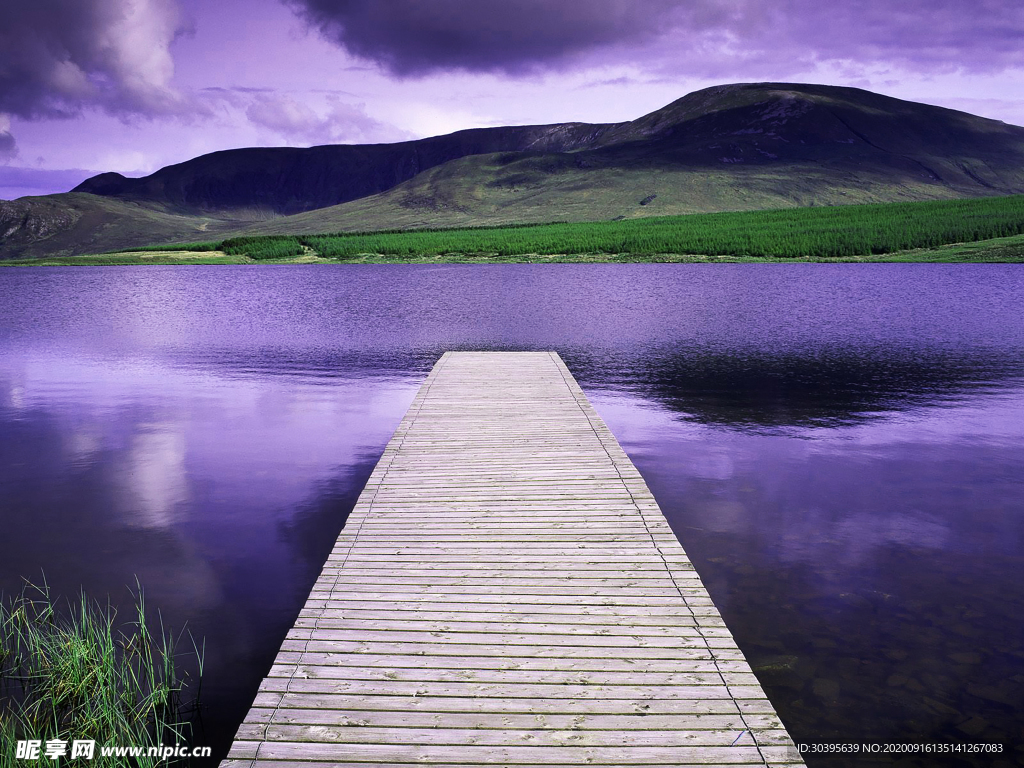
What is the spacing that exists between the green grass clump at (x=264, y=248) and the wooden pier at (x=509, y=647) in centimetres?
7609

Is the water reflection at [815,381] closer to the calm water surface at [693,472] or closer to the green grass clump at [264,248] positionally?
the calm water surface at [693,472]

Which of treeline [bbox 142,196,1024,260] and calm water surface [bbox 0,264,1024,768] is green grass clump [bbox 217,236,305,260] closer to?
treeline [bbox 142,196,1024,260]

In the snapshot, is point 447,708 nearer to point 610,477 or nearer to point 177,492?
point 610,477

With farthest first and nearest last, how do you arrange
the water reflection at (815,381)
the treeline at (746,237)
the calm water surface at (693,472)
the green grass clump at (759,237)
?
the treeline at (746,237), the green grass clump at (759,237), the water reflection at (815,381), the calm water surface at (693,472)

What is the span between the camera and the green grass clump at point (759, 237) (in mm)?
67062

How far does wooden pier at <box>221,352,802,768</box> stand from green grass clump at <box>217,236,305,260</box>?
7609 centimetres

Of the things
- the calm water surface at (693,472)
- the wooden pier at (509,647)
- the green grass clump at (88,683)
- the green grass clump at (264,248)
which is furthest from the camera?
the green grass clump at (264,248)

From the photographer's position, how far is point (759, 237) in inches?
2916

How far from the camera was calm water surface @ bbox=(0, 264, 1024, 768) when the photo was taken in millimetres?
6496

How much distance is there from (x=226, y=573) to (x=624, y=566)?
4.44m

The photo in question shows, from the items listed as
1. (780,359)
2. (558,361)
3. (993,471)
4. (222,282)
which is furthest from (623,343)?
(222,282)

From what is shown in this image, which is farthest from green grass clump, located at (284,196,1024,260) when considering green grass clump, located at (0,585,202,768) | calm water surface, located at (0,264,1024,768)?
green grass clump, located at (0,585,202,768)

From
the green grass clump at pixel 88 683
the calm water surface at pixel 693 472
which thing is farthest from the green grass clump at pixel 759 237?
the green grass clump at pixel 88 683

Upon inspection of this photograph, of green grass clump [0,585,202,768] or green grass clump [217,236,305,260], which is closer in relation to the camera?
green grass clump [0,585,202,768]
